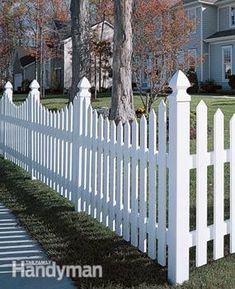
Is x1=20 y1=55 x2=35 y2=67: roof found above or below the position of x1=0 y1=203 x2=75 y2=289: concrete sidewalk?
above

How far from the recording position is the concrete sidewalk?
164 inches

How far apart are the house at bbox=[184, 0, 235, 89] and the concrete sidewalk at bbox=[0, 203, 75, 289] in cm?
2923

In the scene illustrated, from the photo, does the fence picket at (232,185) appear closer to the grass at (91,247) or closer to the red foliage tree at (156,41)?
the grass at (91,247)

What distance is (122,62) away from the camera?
11688mm

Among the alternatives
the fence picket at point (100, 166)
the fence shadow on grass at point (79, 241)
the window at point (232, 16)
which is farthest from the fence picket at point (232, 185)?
the window at point (232, 16)

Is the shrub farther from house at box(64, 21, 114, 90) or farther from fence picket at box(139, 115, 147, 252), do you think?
fence picket at box(139, 115, 147, 252)

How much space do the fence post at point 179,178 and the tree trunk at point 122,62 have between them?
24.9ft

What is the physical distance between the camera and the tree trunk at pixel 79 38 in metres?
13.2

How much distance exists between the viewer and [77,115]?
6.39 m

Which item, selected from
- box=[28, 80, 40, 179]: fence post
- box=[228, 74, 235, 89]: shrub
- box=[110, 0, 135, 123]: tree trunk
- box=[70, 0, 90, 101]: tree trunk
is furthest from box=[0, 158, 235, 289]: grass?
box=[228, 74, 235, 89]: shrub

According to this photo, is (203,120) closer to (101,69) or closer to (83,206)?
(83,206)

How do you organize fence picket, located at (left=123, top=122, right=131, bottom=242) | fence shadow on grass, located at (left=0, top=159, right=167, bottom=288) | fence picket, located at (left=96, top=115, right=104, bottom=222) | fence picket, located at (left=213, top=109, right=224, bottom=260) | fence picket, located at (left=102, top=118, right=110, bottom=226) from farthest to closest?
fence picket, located at (left=96, top=115, right=104, bottom=222) → fence picket, located at (left=102, top=118, right=110, bottom=226) → fence picket, located at (left=123, top=122, right=131, bottom=242) → fence picket, located at (left=213, top=109, right=224, bottom=260) → fence shadow on grass, located at (left=0, top=159, right=167, bottom=288)

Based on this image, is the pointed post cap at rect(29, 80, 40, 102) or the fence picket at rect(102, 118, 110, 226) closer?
the fence picket at rect(102, 118, 110, 226)

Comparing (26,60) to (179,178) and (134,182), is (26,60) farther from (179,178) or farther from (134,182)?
(179,178)
